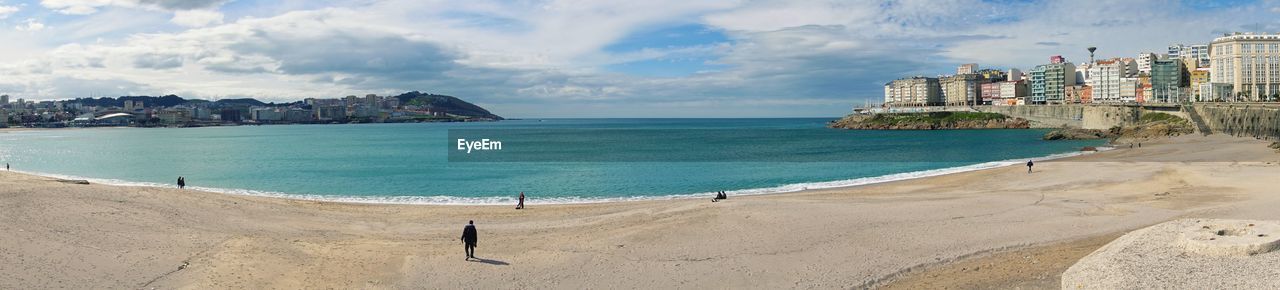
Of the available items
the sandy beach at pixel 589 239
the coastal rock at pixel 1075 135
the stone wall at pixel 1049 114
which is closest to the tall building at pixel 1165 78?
the stone wall at pixel 1049 114

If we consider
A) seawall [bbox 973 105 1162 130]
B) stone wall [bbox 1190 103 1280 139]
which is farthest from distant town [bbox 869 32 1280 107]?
stone wall [bbox 1190 103 1280 139]

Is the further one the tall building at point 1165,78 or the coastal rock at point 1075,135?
the tall building at point 1165,78

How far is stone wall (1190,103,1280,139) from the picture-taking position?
2557 inches

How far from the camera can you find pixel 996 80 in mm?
197500

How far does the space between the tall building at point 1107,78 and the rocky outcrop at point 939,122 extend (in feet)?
119

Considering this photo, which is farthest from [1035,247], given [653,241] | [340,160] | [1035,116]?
[1035,116]

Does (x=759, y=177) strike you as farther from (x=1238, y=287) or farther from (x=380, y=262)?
(x=1238, y=287)

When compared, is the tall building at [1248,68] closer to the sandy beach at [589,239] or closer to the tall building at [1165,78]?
the tall building at [1165,78]

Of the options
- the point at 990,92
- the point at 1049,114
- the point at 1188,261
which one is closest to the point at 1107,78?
the point at 990,92

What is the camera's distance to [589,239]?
1820cm

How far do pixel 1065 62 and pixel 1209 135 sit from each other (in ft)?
352

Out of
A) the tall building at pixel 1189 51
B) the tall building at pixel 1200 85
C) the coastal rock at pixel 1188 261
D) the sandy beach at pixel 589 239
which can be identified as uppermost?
the tall building at pixel 1189 51

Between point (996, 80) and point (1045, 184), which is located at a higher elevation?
point (996, 80)

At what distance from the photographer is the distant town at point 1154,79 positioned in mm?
113562
